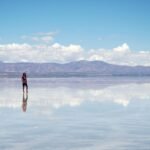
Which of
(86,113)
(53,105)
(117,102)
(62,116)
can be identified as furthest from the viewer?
(117,102)

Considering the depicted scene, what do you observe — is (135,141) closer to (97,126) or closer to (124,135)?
(124,135)

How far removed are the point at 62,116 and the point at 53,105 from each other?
4.96 m

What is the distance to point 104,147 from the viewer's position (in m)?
11.2

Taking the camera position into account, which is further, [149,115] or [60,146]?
[149,115]

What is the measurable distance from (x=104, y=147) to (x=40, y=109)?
10.2 m

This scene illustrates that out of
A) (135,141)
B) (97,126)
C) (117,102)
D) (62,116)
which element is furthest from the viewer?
(117,102)

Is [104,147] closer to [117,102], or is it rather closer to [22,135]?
[22,135]

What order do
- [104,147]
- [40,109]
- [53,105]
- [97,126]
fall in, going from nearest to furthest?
1. [104,147]
2. [97,126]
3. [40,109]
4. [53,105]

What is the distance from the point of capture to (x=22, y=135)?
1320 centimetres

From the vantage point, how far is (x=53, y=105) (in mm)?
23141

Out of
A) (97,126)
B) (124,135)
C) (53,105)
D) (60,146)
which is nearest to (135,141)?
(124,135)

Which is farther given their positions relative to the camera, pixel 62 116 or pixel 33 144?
pixel 62 116

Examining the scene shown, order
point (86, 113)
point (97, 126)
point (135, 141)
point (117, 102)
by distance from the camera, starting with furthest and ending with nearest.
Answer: point (117, 102) < point (86, 113) < point (97, 126) < point (135, 141)

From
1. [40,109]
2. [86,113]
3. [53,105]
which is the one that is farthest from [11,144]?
[53,105]
